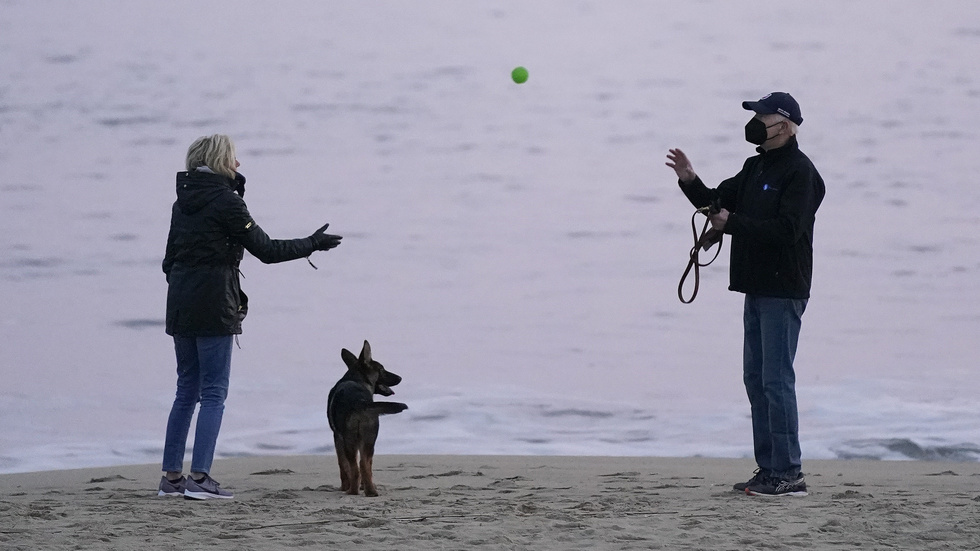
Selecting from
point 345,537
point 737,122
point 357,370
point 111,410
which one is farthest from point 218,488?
point 737,122

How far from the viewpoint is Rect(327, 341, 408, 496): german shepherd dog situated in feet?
14.2

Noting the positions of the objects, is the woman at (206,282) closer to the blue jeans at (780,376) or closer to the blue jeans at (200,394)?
the blue jeans at (200,394)

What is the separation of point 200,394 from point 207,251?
0.54m

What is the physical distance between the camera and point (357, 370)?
14.7 feet

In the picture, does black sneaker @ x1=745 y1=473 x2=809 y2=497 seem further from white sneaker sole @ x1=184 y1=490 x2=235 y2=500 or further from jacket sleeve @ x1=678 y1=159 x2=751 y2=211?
white sneaker sole @ x1=184 y1=490 x2=235 y2=500

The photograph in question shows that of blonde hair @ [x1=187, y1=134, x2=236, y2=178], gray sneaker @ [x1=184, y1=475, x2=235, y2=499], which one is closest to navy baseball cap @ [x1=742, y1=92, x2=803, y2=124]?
blonde hair @ [x1=187, y1=134, x2=236, y2=178]

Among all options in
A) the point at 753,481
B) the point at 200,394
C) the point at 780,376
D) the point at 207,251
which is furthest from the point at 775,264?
the point at 200,394

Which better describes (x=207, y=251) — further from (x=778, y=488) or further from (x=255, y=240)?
(x=778, y=488)

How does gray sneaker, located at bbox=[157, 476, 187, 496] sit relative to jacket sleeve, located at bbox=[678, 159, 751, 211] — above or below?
below

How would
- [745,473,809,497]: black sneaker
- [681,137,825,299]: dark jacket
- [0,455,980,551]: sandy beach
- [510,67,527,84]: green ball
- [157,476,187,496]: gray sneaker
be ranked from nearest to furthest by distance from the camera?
[0,455,980,551]: sandy beach, [681,137,825,299]: dark jacket, [745,473,809,497]: black sneaker, [157,476,187,496]: gray sneaker, [510,67,527,84]: green ball

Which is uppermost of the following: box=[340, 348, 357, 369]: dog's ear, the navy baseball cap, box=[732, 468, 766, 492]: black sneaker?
the navy baseball cap

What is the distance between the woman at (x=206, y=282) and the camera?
13.9ft

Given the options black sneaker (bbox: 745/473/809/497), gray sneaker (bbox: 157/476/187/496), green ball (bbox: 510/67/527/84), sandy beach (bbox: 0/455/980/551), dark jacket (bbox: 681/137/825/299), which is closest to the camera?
sandy beach (bbox: 0/455/980/551)

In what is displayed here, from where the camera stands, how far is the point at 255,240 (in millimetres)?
4273
